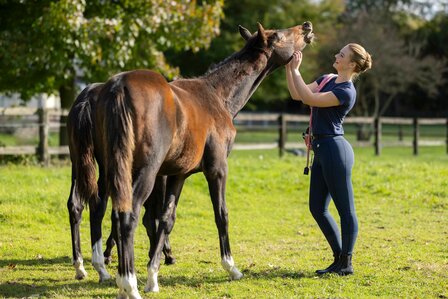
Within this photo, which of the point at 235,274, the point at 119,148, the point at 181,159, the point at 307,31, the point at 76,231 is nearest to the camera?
the point at 119,148

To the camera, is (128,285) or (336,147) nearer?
(128,285)

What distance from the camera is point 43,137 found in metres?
14.9

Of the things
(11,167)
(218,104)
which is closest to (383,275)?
(218,104)

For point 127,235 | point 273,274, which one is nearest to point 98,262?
point 127,235

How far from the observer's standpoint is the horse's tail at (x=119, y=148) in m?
5.08

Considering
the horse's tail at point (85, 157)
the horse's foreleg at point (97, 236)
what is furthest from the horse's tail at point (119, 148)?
the horse's foreleg at point (97, 236)

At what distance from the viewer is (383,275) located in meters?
6.33

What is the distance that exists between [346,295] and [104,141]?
2.39 m

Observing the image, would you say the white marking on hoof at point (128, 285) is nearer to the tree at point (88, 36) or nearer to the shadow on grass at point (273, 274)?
the shadow on grass at point (273, 274)

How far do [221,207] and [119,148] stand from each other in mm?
1547

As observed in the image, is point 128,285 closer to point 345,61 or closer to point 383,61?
point 345,61

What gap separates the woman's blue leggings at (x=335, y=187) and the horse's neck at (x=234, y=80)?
36.9 inches

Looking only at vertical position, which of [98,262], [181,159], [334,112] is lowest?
[98,262]

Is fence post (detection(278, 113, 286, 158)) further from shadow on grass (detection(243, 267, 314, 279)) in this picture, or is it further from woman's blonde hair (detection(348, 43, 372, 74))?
woman's blonde hair (detection(348, 43, 372, 74))
